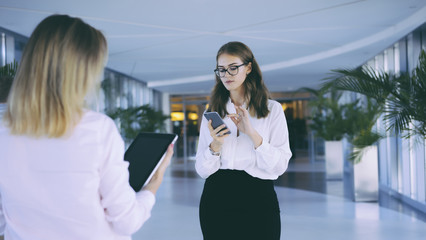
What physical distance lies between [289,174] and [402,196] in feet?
13.7

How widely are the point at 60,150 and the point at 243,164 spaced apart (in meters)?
1.08

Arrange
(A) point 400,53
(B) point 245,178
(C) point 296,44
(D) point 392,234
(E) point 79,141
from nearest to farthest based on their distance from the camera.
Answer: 1. (E) point 79,141
2. (B) point 245,178
3. (D) point 392,234
4. (A) point 400,53
5. (C) point 296,44

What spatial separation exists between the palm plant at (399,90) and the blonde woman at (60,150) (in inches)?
142

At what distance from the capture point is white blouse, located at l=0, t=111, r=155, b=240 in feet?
3.28

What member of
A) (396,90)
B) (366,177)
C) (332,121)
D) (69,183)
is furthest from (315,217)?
(69,183)

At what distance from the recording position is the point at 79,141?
1.00 metres

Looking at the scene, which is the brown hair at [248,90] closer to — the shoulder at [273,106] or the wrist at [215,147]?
the shoulder at [273,106]

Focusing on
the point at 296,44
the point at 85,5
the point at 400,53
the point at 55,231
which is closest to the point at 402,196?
the point at 400,53

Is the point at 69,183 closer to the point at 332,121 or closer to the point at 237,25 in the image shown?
the point at 237,25

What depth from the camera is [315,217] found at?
573 cm

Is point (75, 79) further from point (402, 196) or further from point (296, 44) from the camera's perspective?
point (402, 196)

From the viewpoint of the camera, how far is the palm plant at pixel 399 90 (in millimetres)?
3971

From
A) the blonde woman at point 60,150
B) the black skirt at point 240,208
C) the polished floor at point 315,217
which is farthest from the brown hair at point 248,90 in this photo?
the polished floor at point 315,217

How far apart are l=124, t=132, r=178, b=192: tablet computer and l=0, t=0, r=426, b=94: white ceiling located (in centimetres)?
378
